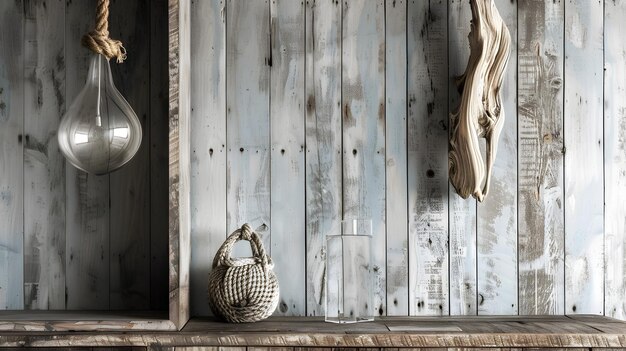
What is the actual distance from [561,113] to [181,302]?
1079 millimetres

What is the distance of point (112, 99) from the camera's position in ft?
5.02

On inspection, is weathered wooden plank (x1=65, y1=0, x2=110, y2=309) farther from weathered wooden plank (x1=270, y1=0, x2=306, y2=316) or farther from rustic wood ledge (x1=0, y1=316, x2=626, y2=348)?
weathered wooden plank (x1=270, y1=0, x2=306, y2=316)

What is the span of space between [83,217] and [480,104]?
105 cm

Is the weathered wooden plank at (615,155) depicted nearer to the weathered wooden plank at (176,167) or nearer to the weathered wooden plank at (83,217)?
the weathered wooden plank at (176,167)

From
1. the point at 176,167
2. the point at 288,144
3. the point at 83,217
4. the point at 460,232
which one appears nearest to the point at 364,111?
the point at 288,144

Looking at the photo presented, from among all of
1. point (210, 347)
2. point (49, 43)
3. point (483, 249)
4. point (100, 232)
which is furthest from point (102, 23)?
point (483, 249)

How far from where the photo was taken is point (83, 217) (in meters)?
1.74

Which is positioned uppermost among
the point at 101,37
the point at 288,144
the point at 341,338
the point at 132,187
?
the point at 101,37

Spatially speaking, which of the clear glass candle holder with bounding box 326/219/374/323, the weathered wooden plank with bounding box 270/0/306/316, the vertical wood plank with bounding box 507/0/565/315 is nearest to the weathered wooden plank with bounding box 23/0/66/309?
the weathered wooden plank with bounding box 270/0/306/316

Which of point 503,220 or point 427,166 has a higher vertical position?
point 427,166

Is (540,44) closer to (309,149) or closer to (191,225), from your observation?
(309,149)

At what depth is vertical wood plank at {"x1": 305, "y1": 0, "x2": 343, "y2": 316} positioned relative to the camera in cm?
175

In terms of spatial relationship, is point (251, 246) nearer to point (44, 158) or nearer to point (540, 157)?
point (44, 158)

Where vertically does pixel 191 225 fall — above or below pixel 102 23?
below
